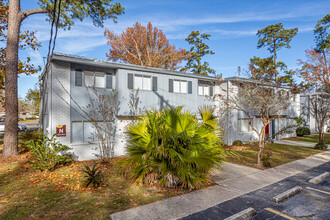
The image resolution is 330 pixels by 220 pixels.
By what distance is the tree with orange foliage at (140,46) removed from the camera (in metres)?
25.3

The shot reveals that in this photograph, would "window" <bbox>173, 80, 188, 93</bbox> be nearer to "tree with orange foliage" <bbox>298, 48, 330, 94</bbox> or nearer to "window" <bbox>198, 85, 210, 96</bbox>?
"window" <bbox>198, 85, 210, 96</bbox>

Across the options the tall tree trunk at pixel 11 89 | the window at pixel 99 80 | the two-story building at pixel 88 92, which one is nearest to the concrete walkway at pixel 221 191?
the two-story building at pixel 88 92

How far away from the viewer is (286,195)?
529 centimetres

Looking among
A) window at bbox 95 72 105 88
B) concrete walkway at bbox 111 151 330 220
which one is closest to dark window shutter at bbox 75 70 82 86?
window at bbox 95 72 105 88

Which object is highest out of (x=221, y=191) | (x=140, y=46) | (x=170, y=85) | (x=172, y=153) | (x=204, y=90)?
(x=140, y=46)

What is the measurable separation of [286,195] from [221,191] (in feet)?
5.89

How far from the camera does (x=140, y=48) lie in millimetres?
25531

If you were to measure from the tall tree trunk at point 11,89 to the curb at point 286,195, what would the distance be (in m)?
12.3

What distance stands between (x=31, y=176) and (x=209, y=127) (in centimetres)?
715

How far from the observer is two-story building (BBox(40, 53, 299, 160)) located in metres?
9.86

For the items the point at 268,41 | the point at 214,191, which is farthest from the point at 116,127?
the point at 268,41

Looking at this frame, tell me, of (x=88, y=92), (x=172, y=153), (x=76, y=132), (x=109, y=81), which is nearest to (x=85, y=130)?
(x=76, y=132)

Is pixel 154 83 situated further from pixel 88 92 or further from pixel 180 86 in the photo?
pixel 88 92

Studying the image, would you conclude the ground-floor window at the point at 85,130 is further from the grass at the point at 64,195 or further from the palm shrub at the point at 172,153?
the palm shrub at the point at 172,153
